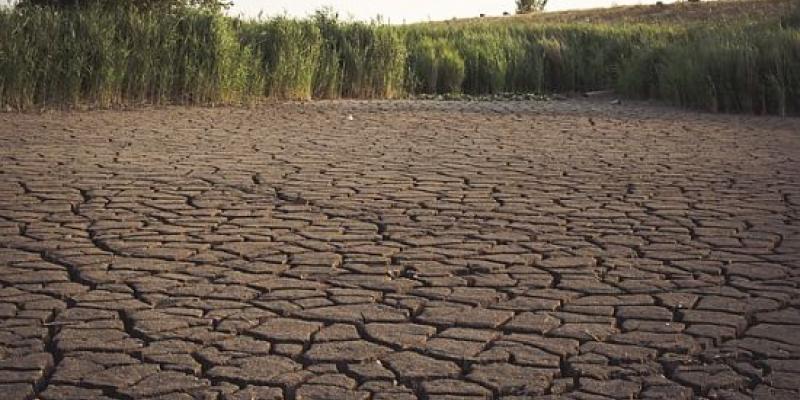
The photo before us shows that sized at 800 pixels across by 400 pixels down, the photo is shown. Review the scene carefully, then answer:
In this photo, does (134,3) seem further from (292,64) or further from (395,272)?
(395,272)

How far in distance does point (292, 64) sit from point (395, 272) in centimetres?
1228

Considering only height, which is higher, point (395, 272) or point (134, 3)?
point (134, 3)

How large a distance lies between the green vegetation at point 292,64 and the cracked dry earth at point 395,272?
405 centimetres

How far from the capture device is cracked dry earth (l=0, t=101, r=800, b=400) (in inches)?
169

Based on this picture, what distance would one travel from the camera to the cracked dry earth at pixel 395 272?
428 centimetres

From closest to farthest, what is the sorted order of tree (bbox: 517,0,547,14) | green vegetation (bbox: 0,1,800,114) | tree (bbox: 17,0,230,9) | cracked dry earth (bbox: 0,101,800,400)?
cracked dry earth (bbox: 0,101,800,400) < green vegetation (bbox: 0,1,800,114) < tree (bbox: 17,0,230,9) < tree (bbox: 517,0,547,14)

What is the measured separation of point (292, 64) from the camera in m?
17.9

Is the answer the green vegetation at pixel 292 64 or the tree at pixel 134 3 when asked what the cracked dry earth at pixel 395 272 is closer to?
the green vegetation at pixel 292 64

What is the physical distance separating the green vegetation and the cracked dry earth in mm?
4046

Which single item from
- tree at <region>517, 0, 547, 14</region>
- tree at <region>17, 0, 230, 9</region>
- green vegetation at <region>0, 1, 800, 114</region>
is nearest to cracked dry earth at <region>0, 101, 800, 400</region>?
green vegetation at <region>0, 1, 800, 114</region>

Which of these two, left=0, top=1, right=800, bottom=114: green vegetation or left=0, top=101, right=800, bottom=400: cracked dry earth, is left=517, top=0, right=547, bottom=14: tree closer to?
left=0, top=1, right=800, bottom=114: green vegetation

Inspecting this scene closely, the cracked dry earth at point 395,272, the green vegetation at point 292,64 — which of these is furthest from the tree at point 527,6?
the cracked dry earth at point 395,272

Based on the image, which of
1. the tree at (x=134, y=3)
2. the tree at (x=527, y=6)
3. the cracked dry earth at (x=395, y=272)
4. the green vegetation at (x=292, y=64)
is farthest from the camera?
the tree at (x=527, y=6)

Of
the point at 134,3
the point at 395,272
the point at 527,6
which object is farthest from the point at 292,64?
the point at 527,6
